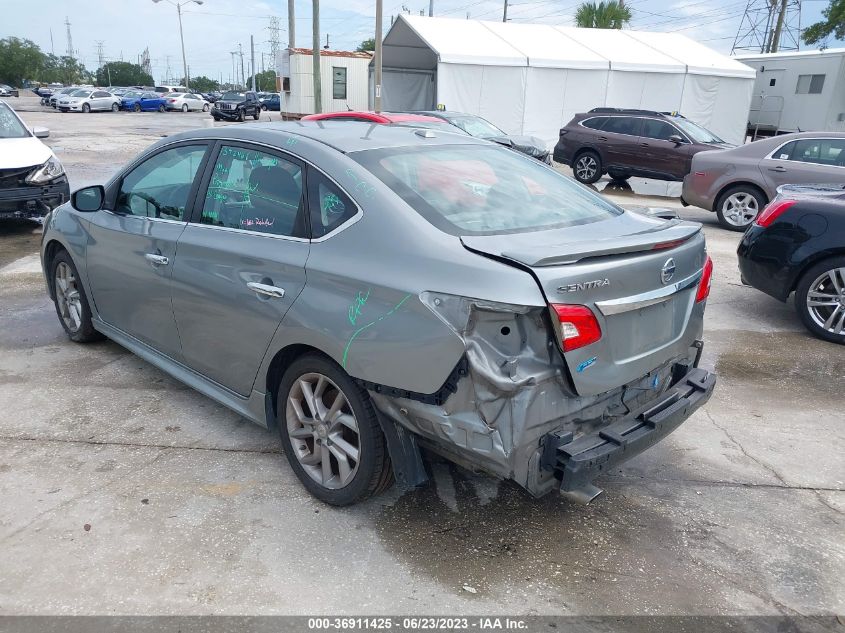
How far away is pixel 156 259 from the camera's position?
3.70 m

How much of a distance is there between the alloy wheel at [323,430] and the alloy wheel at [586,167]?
45.1 ft

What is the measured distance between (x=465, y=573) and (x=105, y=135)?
25837 millimetres

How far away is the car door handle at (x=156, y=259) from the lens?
3.65m

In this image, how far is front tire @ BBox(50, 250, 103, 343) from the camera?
4727 mm

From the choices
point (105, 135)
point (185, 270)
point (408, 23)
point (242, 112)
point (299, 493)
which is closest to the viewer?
point (299, 493)

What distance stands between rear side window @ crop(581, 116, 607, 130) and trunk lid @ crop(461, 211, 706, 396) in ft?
43.9

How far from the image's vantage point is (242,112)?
36.5m

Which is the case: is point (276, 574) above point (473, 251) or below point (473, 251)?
below

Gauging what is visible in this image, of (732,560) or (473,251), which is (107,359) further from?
(732,560)

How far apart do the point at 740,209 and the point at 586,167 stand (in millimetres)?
5741

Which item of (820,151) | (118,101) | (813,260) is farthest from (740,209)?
(118,101)

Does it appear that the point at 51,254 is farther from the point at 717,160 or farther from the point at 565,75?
the point at 565,75

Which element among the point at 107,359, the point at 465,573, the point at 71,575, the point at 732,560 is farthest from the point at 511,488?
the point at 107,359

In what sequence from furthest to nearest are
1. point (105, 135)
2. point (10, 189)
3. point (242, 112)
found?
1. point (242, 112)
2. point (105, 135)
3. point (10, 189)
